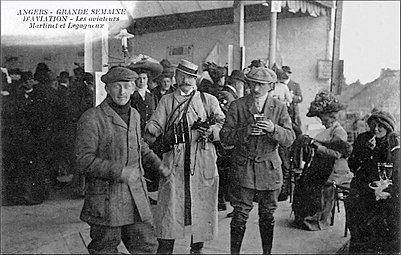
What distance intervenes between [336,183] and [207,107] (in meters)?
0.85

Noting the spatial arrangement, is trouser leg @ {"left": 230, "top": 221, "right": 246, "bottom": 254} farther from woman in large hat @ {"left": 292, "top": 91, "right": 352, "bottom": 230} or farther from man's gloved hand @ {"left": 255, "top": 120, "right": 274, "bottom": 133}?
man's gloved hand @ {"left": 255, "top": 120, "right": 274, "bottom": 133}

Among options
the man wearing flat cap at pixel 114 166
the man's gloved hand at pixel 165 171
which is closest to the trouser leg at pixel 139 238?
the man wearing flat cap at pixel 114 166

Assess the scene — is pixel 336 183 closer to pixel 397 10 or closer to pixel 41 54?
pixel 397 10

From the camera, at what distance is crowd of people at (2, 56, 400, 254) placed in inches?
86.7

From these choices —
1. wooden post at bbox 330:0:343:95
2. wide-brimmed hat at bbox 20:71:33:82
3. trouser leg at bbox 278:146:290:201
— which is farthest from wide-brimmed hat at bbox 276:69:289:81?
wide-brimmed hat at bbox 20:71:33:82

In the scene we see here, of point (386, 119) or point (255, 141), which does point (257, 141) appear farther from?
point (386, 119)

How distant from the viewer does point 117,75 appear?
2160 mm

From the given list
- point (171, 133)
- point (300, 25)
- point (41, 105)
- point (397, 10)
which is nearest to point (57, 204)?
point (41, 105)

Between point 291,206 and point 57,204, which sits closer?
point 57,204

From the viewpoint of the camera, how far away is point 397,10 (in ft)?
7.79

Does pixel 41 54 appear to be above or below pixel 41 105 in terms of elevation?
above

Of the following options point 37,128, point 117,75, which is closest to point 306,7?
point 117,75

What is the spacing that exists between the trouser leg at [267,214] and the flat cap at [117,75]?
32.5 inches

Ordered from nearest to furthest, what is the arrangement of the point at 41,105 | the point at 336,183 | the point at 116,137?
the point at 116,137 < the point at 41,105 < the point at 336,183
